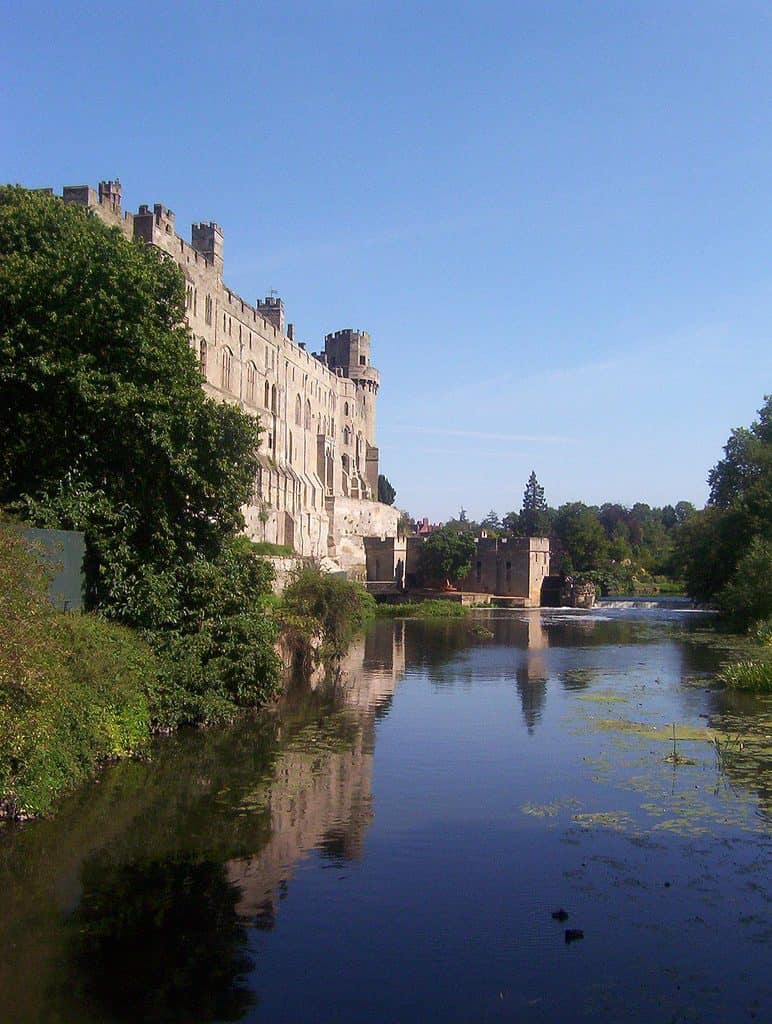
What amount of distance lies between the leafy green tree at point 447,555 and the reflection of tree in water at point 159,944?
5854 cm

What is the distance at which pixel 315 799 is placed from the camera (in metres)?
12.4

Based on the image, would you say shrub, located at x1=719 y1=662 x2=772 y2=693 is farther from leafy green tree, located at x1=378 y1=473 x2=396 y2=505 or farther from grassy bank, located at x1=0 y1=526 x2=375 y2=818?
leafy green tree, located at x1=378 y1=473 x2=396 y2=505

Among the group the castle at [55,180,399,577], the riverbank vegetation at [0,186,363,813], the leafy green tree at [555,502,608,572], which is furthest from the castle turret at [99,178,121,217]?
the leafy green tree at [555,502,608,572]

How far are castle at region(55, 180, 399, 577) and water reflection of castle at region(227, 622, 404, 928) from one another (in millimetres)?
16603

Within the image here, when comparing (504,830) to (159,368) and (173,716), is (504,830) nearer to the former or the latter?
(173,716)

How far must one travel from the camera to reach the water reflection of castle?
31.2ft

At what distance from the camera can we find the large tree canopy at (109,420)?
16.3 meters

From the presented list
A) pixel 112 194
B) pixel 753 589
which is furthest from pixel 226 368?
pixel 753 589

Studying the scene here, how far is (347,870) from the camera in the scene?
9.68m

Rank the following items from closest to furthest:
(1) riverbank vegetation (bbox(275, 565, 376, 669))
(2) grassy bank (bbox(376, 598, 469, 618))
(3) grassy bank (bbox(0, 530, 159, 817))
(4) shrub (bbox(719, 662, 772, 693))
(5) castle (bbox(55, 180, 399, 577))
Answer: (3) grassy bank (bbox(0, 530, 159, 817)) < (4) shrub (bbox(719, 662, 772, 693)) < (1) riverbank vegetation (bbox(275, 565, 376, 669)) < (5) castle (bbox(55, 180, 399, 577)) < (2) grassy bank (bbox(376, 598, 469, 618))

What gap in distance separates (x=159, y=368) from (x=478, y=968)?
12.4 metres

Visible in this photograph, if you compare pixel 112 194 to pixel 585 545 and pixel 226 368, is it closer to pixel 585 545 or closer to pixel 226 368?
pixel 226 368

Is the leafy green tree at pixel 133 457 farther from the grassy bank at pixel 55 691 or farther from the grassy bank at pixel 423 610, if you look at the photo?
the grassy bank at pixel 423 610

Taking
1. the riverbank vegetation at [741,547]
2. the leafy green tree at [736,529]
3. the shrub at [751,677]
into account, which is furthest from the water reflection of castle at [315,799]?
the leafy green tree at [736,529]
